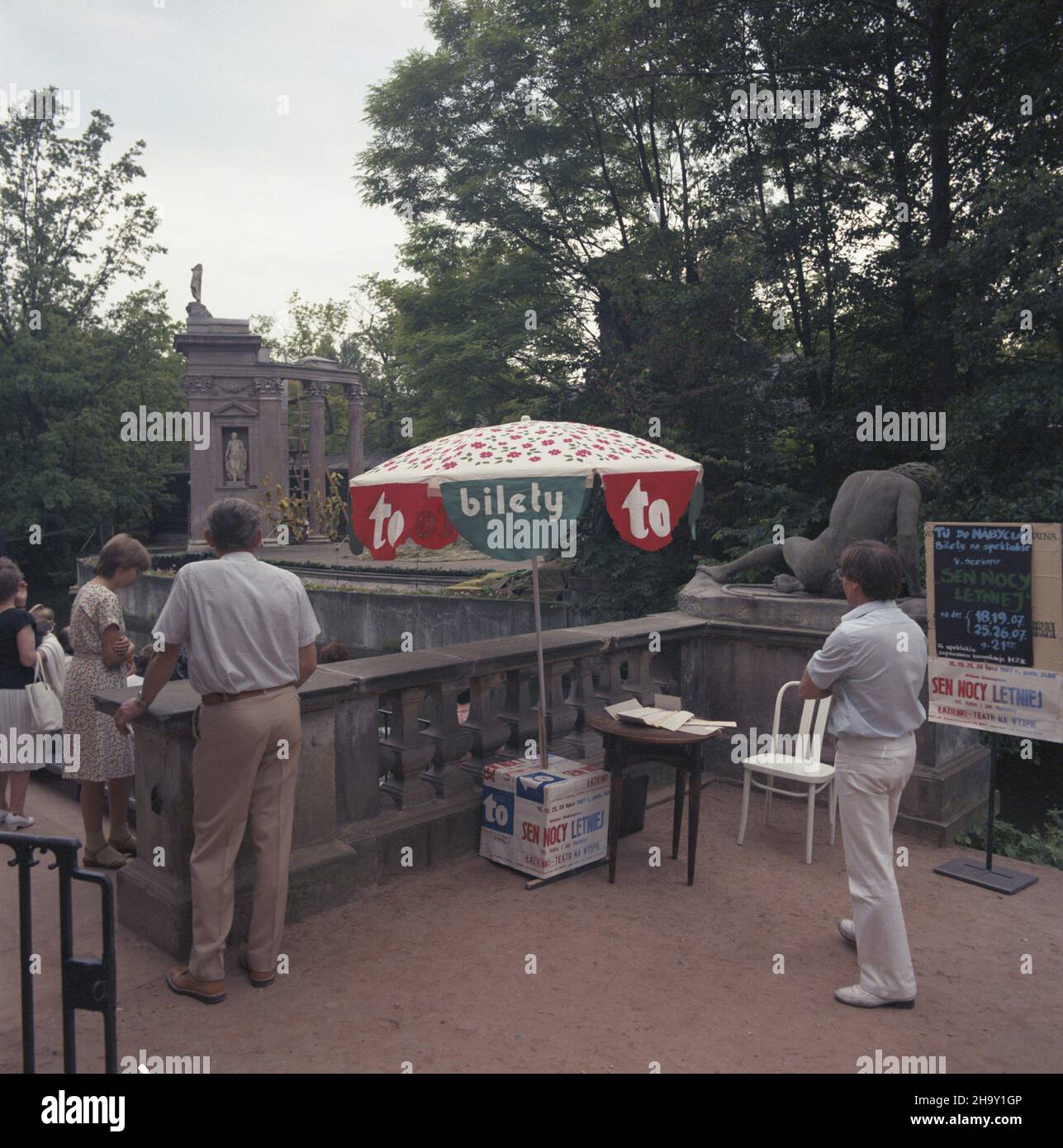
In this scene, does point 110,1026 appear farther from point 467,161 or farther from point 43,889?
point 467,161

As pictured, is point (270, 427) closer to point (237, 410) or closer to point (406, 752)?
point (237, 410)

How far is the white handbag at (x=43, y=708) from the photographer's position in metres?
5.78

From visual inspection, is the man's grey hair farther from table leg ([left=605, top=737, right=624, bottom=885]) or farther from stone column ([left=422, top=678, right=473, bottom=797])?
table leg ([left=605, top=737, right=624, bottom=885])

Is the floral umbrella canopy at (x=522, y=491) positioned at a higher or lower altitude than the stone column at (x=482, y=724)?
higher

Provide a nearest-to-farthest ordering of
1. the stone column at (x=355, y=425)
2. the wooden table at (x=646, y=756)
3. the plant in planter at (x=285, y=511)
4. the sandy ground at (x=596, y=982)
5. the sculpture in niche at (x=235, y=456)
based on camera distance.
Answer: the sandy ground at (x=596, y=982) → the wooden table at (x=646, y=756) → the plant in planter at (x=285, y=511) → the sculpture in niche at (x=235, y=456) → the stone column at (x=355, y=425)

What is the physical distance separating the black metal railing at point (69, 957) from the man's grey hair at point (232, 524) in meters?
1.70

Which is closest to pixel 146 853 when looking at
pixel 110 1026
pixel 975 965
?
pixel 110 1026

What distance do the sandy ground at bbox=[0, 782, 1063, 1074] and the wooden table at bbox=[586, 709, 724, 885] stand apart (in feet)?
0.89

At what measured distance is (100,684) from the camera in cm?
530

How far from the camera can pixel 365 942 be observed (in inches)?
176

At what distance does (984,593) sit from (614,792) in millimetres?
2439

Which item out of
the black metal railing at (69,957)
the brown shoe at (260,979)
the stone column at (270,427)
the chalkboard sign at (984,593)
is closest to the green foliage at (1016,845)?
the chalkboard sign at (984,593)

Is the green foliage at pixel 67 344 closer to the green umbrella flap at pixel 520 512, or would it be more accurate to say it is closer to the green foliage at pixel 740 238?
the green foliage at pixel 740 238

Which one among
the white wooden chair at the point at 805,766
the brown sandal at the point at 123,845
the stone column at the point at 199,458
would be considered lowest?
the brown sandal at the point at 123,845
